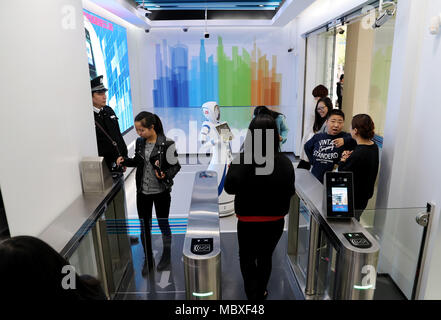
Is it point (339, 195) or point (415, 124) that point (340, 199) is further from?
point (415, 124)

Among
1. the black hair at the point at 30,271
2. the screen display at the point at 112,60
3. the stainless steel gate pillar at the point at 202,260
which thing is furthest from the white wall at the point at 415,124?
the screen display at the point at 112,60

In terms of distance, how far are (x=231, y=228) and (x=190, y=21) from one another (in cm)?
435

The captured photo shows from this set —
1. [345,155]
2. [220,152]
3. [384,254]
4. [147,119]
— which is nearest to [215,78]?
[220,152]

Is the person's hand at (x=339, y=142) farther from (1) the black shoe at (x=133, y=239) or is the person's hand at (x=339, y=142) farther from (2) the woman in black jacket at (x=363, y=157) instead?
(1) the black shoe at (x=133, y=239)

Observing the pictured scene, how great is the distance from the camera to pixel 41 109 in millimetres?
1815

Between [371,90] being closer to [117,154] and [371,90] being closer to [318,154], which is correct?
[318,154]

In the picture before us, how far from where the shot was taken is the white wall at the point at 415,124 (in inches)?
90.2

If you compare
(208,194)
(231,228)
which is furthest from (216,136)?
(208,194)

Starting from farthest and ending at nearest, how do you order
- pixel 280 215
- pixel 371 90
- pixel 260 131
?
pixel 371 90 < pixel 280 215 < pixel 260 131

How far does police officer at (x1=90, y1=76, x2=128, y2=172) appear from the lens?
337 cm

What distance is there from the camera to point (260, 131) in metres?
1.99

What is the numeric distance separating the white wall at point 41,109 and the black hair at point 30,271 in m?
0.70

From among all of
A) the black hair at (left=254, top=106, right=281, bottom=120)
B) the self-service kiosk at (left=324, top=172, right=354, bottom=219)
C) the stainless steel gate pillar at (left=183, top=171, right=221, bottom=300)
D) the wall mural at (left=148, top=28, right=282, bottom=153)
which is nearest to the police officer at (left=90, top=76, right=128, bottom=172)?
the black hair at (left=254, top=106, right=281, bottom=120)

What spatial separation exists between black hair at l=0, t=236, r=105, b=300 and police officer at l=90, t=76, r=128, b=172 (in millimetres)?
2468
